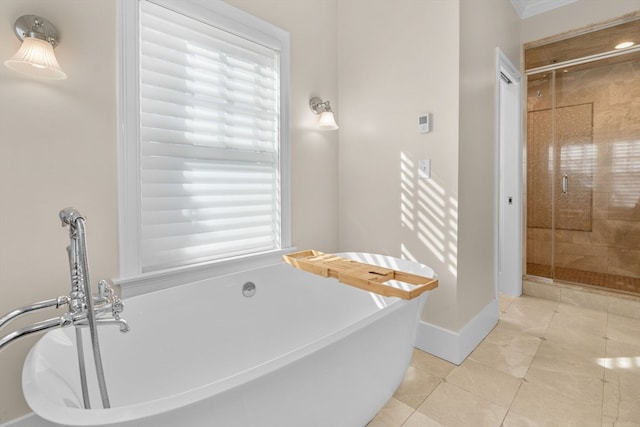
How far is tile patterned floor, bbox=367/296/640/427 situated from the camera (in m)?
1.46

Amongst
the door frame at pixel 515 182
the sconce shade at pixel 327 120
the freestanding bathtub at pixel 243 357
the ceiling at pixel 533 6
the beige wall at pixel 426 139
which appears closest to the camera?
the freestanding bathtub at pixel 243 357

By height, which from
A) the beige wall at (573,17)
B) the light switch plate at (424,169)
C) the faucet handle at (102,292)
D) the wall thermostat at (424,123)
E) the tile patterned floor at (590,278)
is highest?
the beige wall at (573,17)

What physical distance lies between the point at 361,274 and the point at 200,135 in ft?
4.01

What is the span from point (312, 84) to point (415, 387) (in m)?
2.17

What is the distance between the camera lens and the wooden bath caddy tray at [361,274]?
4.36 ft

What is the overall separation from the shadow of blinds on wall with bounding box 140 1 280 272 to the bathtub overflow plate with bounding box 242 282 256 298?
33cm

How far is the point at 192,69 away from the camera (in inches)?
67.4

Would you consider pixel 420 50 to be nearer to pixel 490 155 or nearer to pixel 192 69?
pixel 490 155

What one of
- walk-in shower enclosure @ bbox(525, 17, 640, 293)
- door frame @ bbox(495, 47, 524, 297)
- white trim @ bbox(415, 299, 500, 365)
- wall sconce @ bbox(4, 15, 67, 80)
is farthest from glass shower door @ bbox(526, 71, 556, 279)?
wall sconce @ bbox(4, 15, 67, 80)

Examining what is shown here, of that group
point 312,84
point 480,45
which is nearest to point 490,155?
point 480,45

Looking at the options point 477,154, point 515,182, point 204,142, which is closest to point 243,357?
point 204,142

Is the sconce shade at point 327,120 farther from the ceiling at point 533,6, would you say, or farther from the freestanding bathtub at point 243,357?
the ceiling at point 533,6

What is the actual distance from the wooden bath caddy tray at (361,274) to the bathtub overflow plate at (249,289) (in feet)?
0.93

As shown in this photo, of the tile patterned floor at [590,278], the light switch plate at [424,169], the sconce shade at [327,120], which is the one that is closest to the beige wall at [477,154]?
the light switch plate at [424,169]
